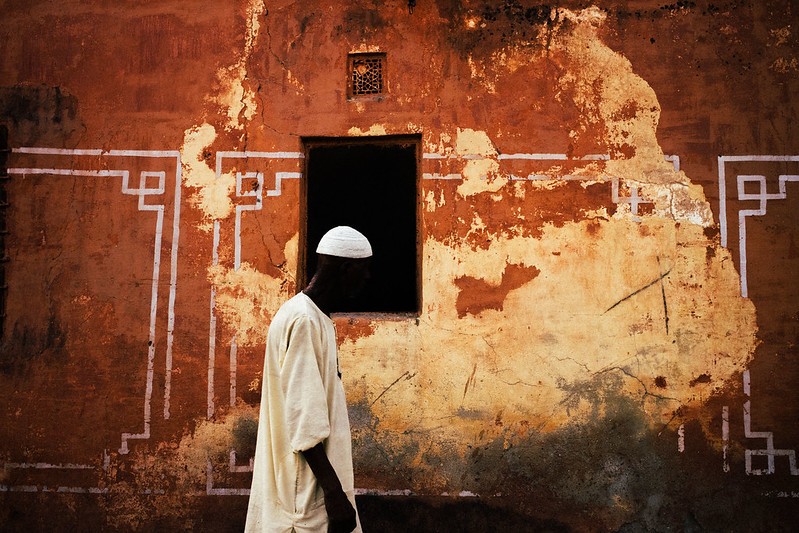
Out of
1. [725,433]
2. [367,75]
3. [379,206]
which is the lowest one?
[725,433]

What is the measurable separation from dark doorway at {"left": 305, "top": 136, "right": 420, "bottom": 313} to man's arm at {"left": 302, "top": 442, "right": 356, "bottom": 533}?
6.85 feet

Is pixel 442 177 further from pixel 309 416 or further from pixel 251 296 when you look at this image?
pixel 309 416

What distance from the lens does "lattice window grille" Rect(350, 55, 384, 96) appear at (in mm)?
4113

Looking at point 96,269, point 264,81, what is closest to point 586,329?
point 264,81

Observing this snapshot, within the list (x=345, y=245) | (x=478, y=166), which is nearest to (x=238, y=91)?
(x=478, y=166)

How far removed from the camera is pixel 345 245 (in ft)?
7.44

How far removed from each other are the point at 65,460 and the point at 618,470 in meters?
3.42

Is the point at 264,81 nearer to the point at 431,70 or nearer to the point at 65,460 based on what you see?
the point at 431,70

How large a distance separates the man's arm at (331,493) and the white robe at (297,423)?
0.15 feet

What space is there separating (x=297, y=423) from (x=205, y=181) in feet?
8.01

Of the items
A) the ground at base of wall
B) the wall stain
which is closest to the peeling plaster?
the wall stain

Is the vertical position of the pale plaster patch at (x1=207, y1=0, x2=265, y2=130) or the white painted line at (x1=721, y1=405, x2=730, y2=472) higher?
the pale plaster patch at (x1=207, y1=0, x2=265, y2=130)

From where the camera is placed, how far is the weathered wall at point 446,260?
3826 mm

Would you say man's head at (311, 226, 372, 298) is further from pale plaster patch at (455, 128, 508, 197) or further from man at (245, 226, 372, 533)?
pale plaster patch at (455, 128, 508, 197)
